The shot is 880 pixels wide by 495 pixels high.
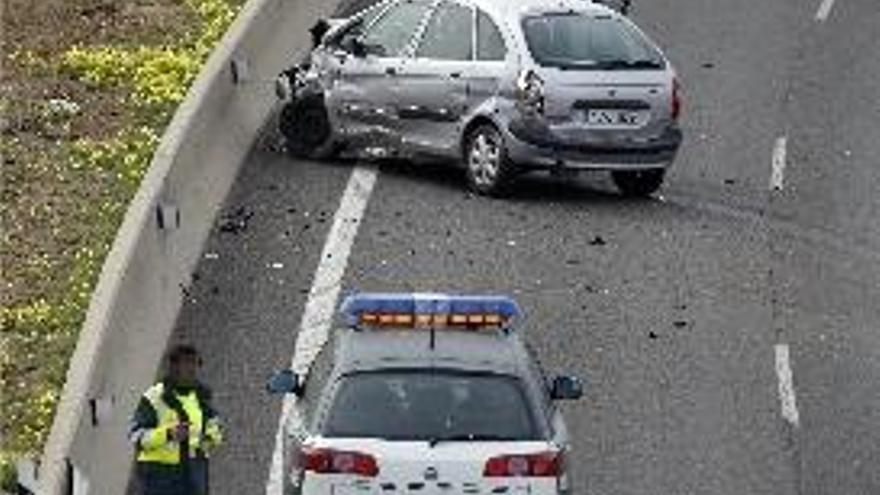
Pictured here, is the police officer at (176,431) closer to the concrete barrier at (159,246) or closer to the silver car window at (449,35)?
the concrete barrier at (159,246)

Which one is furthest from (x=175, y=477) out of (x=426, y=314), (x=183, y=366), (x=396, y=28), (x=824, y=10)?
(x=824, y=10)

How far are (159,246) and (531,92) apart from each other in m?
5.06

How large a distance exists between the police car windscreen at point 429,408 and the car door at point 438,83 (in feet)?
Answer: 34.8

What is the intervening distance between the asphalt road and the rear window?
1.35m

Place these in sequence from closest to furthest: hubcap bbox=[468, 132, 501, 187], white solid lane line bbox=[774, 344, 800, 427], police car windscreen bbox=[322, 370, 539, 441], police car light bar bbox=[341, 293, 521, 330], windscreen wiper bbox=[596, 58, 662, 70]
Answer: police car windscreen bbox=[322, 370, 539, 441] → police car light bar bbox=[341, 293, 521, 330] → white solid lane line bbox=[774, 344, 800, 427] → windscreen wiper bbox=[596, 58, 662, 70] → hubcap bbox=[468, 132, 501, 187]

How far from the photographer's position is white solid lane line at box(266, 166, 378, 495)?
19.1 metres

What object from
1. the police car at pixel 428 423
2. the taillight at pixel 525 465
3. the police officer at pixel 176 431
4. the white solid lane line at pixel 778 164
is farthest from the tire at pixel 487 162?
the taillight at pixel 525 465

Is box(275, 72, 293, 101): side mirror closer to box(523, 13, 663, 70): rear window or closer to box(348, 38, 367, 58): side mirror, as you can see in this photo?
box(348, 38, 367, 58): side mirror

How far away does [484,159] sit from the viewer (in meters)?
25.9

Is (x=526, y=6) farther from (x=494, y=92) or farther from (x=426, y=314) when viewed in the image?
(x=426, y=314)

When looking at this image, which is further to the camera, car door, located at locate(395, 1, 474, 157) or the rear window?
car door, located at locate(395, 1, 474, 157)

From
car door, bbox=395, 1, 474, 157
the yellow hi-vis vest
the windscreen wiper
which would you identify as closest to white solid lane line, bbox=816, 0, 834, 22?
car door, bbox=395, 1, 474, 157

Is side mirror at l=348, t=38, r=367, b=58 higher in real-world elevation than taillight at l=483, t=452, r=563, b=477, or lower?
lower

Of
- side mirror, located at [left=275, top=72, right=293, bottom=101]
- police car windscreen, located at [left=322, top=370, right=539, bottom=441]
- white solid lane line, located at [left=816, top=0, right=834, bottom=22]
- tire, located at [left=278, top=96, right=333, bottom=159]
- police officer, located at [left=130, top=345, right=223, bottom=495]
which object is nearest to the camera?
police car windscreen, located at [left=322, top=370, right=539, bottom=441]
